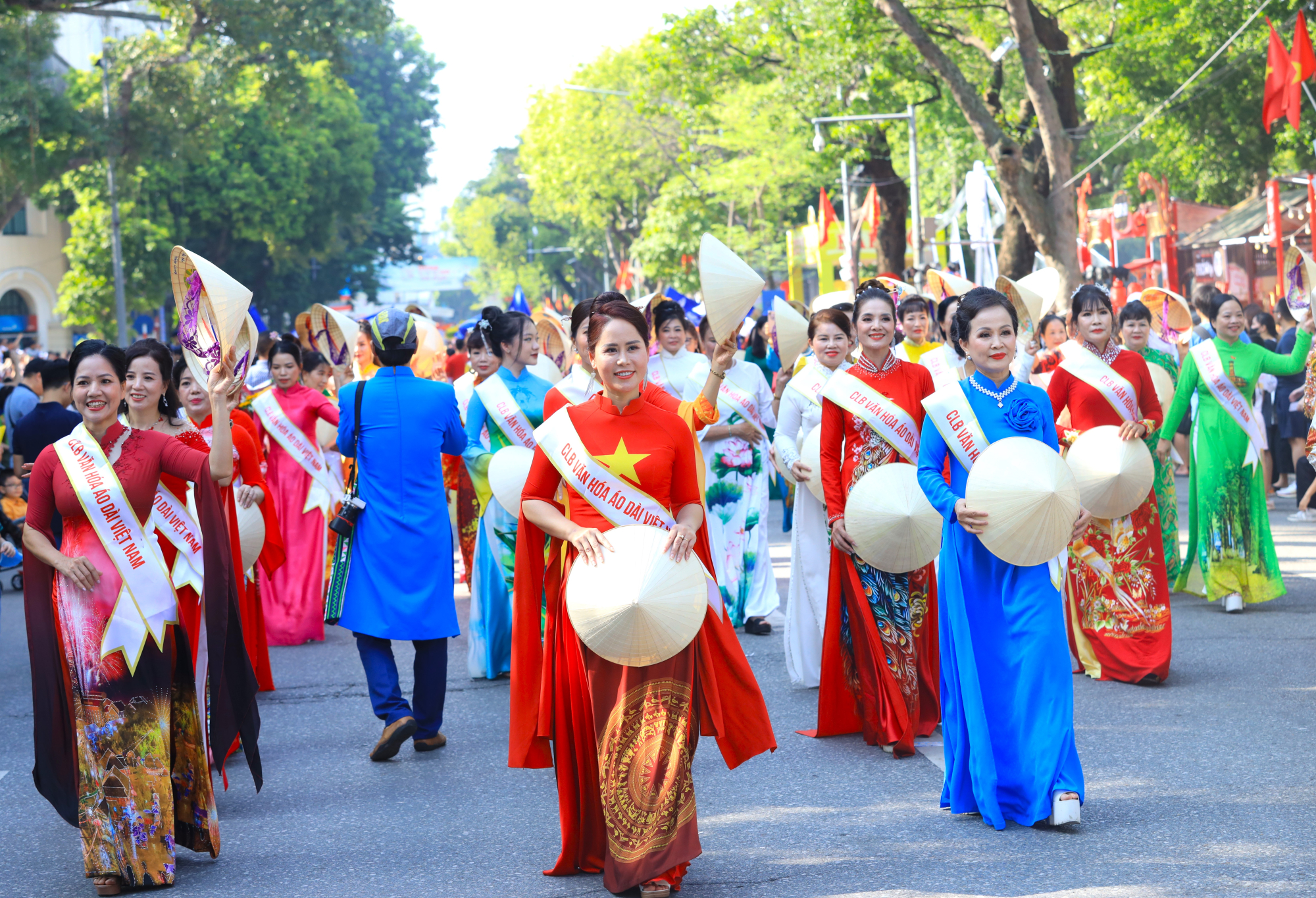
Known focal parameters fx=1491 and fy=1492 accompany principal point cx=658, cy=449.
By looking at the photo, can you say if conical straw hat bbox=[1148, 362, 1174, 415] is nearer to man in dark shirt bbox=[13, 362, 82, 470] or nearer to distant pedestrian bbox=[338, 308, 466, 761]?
distant pedestrian bbox=[338, 308, 466, 761]

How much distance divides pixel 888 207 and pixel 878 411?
951 inches

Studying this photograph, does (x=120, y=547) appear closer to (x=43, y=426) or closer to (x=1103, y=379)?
(x=1103, y=379)

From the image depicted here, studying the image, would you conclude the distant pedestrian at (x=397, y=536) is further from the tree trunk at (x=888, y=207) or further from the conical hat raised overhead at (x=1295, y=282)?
the tree trunk at (x=888, y=207)

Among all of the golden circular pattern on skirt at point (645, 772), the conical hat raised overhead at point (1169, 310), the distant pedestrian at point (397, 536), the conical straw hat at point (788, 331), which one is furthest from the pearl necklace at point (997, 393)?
the conical hat raised overhead at point (1169, 310)

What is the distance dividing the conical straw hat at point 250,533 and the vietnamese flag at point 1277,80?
1253cm

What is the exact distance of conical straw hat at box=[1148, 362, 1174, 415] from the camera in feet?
27.3

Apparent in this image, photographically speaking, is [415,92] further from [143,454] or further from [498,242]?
[143,454]

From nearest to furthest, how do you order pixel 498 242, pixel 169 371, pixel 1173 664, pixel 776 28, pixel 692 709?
pixel 692 709 < pixel 169 371 < pixel 1173 664 < pixel 776 28 < pixel 498 242

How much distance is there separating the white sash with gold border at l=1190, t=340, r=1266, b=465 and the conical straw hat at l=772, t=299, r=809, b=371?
2.67 m

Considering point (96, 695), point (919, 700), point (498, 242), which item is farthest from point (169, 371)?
point (498, 242)

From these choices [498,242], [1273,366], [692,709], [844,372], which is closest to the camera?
[692,709]

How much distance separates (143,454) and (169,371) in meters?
0.43

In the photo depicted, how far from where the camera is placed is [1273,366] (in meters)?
8.16

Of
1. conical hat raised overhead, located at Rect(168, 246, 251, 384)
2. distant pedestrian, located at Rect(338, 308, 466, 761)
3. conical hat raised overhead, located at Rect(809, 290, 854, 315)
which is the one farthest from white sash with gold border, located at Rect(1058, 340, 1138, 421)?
conical hat raised overhead, located at Rect(168, 246, 251, 384)
